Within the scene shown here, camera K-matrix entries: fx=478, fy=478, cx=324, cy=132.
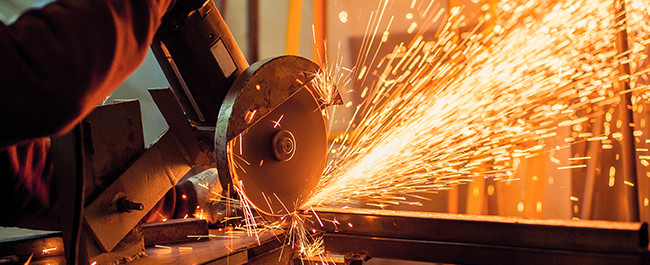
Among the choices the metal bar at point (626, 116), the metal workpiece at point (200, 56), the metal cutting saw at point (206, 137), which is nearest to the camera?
the metal cutting saw at point (206, 137)

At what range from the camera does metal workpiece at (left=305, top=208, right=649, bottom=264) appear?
1.49m

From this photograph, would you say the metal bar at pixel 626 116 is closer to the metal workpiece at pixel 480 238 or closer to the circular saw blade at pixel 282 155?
the metal workpiece at pixel 480 238

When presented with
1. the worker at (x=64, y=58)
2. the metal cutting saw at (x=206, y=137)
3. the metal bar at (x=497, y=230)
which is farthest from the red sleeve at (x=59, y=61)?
the metal bar at (x=497, y=230)

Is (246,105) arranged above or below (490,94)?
below

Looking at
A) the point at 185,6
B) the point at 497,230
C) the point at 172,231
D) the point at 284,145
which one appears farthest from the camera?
the point at 172,231

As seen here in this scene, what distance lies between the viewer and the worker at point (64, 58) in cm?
109

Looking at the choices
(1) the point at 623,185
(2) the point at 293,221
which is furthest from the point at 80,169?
(1) the point at 623,185

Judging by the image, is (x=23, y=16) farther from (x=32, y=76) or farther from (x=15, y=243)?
(x=15, y=243)

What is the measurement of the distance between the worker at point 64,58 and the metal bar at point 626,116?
2.36 m

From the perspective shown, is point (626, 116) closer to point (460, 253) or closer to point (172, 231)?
point (460, 253)

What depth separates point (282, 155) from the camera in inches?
76.5

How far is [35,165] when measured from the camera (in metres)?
1.78

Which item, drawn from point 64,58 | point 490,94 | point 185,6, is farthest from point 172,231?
point 490,94

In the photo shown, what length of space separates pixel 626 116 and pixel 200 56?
2224 mm
